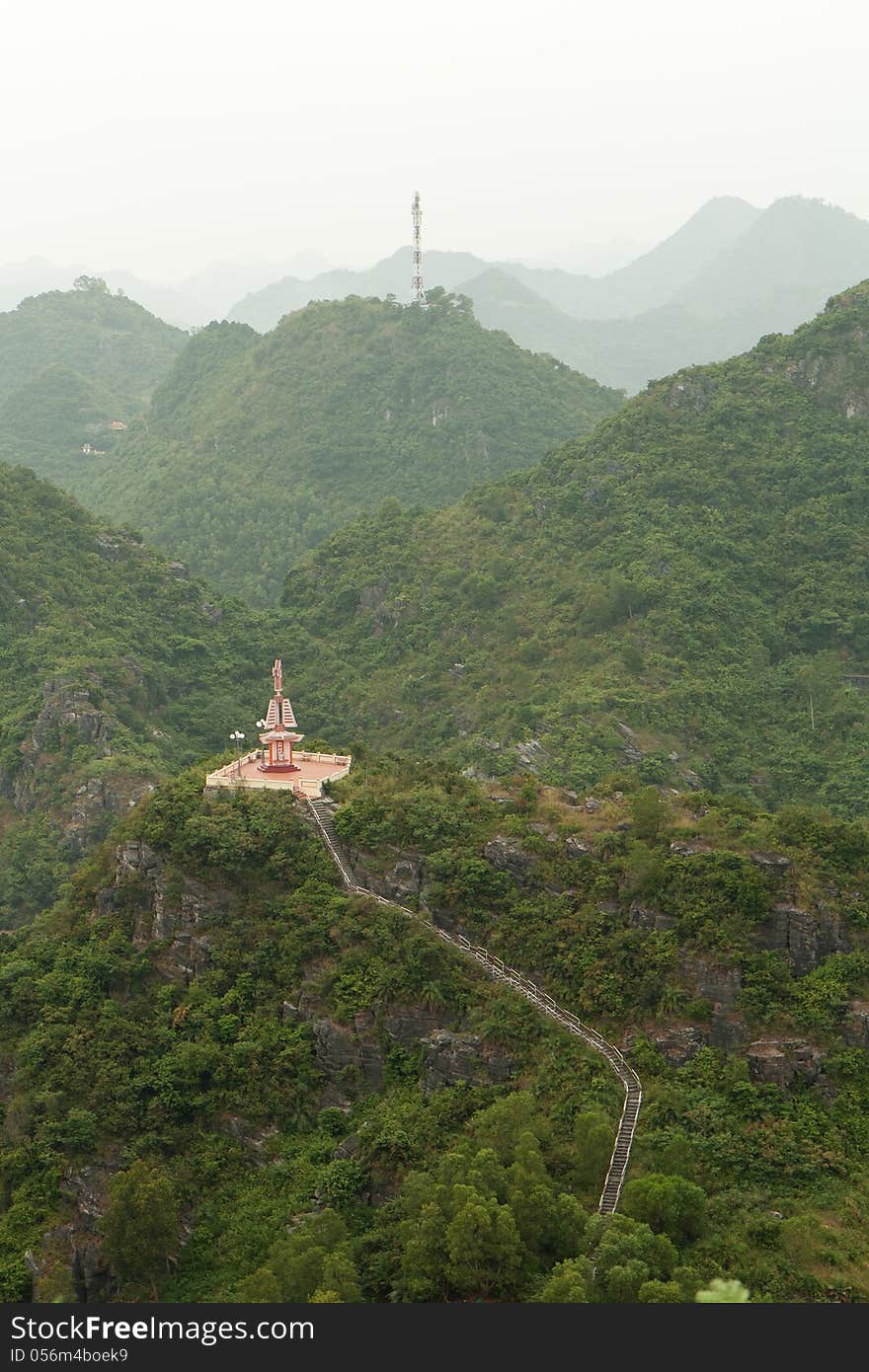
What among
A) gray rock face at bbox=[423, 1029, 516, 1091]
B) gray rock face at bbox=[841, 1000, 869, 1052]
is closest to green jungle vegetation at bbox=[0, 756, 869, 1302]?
gray rock face at bbox=[423, 1029, 516, 1091]

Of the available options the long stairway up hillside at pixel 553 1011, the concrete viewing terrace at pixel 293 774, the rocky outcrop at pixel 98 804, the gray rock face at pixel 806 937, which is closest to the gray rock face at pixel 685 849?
the gray rock face at pixel 806 937

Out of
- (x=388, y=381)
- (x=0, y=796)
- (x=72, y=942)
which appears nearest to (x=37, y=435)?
(x=388, y=381)

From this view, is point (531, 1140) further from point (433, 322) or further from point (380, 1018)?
point (433, 322)

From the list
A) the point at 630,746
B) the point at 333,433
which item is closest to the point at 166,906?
the point at 630,746

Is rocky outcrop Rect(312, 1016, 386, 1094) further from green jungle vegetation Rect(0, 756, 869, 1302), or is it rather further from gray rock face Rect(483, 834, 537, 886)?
gray rock face Rect(483, 834, 537, 886)

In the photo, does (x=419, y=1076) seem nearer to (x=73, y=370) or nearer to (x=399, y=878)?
(x=399, y=878)

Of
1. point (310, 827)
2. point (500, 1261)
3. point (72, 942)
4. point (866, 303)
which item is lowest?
point (500, 1261)

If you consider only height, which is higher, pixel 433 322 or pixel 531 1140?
pixel 433 322
